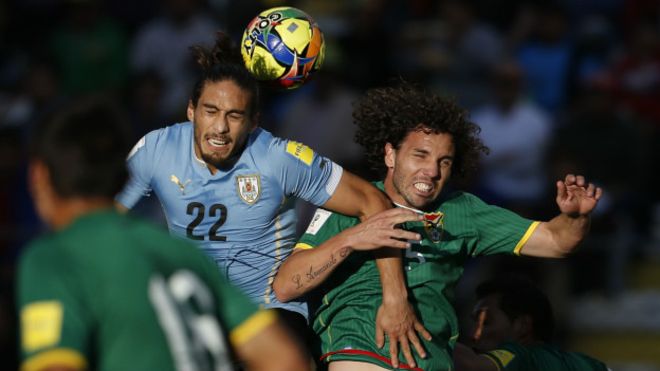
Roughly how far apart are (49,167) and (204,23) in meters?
8.49

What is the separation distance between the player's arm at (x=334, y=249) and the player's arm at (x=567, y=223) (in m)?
0.69

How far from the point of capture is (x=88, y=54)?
39.1ft

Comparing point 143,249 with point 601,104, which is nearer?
point 143,249

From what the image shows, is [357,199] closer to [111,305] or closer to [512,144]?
[111,305]

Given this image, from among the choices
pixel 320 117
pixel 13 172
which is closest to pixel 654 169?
pixel 320 117

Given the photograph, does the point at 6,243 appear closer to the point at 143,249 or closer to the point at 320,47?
the point at 320,47

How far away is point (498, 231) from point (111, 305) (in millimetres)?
2871

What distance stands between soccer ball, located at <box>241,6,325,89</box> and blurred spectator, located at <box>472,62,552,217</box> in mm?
4559

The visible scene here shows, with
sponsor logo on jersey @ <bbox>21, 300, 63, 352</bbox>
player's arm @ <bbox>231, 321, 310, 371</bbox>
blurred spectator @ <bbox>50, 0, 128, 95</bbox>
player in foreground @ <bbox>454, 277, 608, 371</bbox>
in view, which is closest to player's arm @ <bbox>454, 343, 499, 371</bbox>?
player in foreground @ <bbox>454, 277, 608, 371</bbox>

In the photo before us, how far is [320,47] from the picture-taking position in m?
6.26

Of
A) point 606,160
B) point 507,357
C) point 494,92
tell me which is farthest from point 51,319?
point 494,92

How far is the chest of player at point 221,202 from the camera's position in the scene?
580 cm

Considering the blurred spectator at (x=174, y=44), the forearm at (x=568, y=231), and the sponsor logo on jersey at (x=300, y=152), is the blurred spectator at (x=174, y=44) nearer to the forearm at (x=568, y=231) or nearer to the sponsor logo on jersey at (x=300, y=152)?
the sponsor logo on jersey at (x=300, y=152)

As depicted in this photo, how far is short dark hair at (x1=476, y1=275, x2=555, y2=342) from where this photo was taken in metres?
6.52
